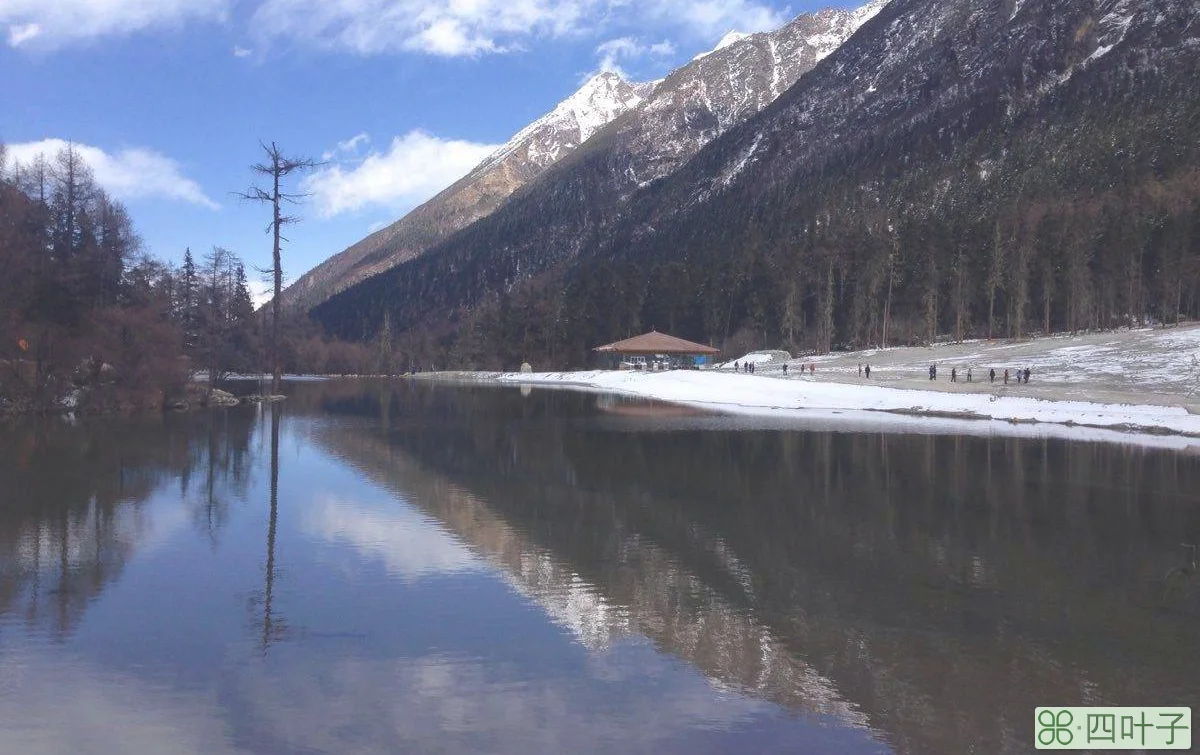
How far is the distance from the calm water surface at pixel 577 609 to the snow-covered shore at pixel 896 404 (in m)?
16.1

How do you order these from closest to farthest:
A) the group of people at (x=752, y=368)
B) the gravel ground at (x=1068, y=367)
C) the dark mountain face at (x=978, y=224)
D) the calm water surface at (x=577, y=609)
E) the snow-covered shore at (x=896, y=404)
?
the calm water surface at (x=577, y=609) → the snow-covered shore at (x=896, y=404) → the gravel ground at (x=1068, y=367) → the group of people at (x=752, y=368) → the dark mountain face at (x=978, y=224)

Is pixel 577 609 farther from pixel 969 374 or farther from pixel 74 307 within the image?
pixel 969 374

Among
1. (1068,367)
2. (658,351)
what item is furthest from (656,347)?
(1068,367)

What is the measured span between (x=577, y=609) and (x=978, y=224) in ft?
284

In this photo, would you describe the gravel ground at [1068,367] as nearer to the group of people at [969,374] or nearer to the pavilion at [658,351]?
the group of people at [969,374]

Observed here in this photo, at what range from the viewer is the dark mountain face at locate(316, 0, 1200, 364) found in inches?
2990

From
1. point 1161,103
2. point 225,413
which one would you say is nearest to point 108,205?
point 225,413

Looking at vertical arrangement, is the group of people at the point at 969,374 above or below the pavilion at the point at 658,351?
below

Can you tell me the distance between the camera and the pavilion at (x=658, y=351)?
90.6 metres

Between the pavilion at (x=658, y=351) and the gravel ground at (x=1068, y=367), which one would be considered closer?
the gravel ground at (x=1068, y=367)

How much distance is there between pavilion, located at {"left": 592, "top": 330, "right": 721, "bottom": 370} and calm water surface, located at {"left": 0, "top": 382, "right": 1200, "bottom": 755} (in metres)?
71.8

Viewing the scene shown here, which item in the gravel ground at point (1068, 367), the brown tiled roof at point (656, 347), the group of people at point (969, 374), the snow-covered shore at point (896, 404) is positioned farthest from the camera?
Answer: the brown tiled roof at point (656, 347)

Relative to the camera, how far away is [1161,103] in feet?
392

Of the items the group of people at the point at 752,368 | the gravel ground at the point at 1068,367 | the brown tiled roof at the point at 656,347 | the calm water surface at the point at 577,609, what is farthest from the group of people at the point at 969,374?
the calm water surface at the point at 577,609
